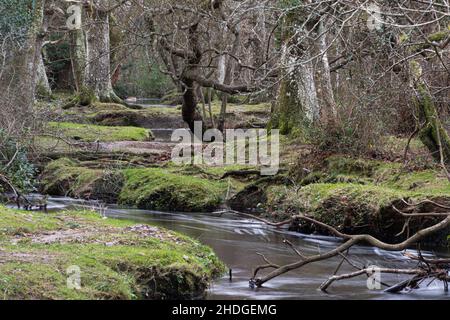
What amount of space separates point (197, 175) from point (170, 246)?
8.45 metres

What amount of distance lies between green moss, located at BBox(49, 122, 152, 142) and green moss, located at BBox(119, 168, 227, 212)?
529 centimetres

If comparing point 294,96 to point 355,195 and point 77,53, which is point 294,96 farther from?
point 77,53

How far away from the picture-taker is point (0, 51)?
18.4 m

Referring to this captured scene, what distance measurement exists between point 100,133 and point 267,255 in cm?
1329

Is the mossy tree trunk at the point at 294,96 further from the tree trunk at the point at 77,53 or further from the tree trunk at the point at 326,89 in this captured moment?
the tree trunk at the point at 77,53

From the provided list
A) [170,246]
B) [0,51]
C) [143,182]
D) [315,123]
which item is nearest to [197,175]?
[143,182]

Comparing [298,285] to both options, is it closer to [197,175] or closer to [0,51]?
[197,175]

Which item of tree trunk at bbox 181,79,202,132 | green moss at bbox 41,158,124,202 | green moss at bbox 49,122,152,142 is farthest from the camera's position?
green moss at bbox 49,122,152,142

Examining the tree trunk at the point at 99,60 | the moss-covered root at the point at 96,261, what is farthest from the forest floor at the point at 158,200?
the tree trunk at the point at 99,60

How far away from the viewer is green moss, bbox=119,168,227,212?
642 inches

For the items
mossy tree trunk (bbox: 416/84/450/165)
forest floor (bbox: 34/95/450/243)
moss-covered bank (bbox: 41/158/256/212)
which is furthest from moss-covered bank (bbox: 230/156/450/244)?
moss-covered bank (bbox: 41/158/256/212)

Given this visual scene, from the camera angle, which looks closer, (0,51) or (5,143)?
(5,143)

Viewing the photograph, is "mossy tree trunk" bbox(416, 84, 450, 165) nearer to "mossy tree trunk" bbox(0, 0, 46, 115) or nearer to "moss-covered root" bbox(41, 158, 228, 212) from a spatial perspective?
"moss-covered root" bbox(41, 158, 228, 212)

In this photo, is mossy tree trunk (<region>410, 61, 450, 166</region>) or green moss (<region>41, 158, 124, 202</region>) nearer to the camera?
mossy tree trunk (<region>410, 61, 450, 166</region>)
